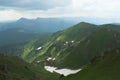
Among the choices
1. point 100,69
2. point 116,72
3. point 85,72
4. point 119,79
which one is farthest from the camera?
point 85,72

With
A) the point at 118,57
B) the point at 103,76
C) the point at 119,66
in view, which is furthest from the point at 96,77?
the point at 118,57

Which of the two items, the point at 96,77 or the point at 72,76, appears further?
the point at 72,76

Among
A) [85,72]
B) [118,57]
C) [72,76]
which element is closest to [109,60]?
[118,57]

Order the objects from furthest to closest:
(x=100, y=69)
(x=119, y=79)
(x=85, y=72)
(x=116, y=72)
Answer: (x=85, y=72) < (x=100, y=69) < (x=116, y=72) < (x=119, y=79)

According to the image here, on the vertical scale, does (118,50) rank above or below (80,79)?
above

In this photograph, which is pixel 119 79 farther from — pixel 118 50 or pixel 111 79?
pixel 118 50

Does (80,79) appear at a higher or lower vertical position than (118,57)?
lower

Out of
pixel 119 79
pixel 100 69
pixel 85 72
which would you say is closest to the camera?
pixel 119 79

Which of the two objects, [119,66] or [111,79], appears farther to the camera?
[119,66]

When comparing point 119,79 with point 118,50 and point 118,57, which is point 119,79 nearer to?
point 118,57
